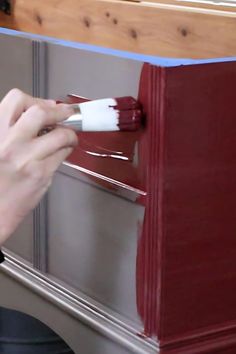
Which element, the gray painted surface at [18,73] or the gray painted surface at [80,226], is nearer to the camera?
the gray painted surface at [80,226]

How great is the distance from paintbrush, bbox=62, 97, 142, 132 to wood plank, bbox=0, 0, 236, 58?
0.73m

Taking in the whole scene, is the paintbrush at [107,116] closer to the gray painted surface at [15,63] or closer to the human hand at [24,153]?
the human hand at [24,153]

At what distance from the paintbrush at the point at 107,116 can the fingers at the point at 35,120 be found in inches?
1.6

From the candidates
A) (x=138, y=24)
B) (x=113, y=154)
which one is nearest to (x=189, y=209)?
(x=113, y=154)

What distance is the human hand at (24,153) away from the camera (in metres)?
0.78

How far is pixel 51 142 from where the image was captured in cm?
81

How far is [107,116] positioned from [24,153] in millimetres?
155

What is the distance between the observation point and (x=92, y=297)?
1.09 meters

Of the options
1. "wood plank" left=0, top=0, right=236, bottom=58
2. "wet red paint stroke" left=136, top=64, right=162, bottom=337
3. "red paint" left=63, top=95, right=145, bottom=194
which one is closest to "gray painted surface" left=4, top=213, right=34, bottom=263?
"red paint" left=63, top=95, right=145, bottom=194

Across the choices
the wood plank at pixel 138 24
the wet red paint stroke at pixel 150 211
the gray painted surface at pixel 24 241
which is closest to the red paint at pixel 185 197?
the wet red paint stroke at pixel 150 211

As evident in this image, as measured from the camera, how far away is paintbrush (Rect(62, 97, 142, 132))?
35.0 inches

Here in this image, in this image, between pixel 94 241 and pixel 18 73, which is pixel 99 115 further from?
pixel 18 73

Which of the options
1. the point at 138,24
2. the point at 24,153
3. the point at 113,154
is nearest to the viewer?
the point at 24,153

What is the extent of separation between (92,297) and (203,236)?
233 millimetres
